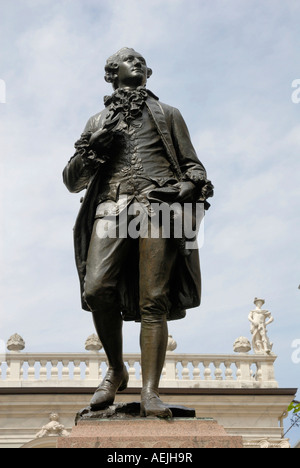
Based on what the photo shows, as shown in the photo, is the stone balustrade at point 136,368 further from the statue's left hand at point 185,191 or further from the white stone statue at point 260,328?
the statue's left hand at point 185,191

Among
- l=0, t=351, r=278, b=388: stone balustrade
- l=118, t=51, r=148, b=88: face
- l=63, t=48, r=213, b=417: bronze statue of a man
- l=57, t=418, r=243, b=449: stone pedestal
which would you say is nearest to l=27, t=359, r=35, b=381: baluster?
l=0, t=351, r=278, b=388: stone balustrade

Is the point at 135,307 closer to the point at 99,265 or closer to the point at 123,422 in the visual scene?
the point at 99,265

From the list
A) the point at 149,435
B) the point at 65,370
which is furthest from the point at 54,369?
the point at 149,435

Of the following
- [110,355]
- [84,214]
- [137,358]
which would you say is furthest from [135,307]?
[137,358]

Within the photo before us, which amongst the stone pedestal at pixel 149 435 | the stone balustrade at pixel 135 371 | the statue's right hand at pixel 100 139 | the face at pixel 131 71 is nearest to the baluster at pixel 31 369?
the stone balustrade at pixel 135 371

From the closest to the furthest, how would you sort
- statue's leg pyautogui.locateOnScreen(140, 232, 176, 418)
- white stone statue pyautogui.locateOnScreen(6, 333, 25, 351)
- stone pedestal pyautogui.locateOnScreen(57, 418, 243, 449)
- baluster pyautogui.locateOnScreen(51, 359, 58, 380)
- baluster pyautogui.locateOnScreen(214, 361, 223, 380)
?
stone pedestal pyautogui.locateOnScreen(57, 418, 243, 449), statue's leg pyautogui.locateOnScreen(140, 232, 176, 418), baluster pyautogui.locateOnScreen(51, 359, 58, 380), white stone statue pyautogui.locateOnScreen(6, 333, 25, 351), baluster pyautogui.locateOnScreen(214, 361, 223, 380)

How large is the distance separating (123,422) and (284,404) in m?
19.2

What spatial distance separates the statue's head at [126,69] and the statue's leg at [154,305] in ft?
5.15

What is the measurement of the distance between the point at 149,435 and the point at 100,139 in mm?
2413

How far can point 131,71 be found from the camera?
697 cm

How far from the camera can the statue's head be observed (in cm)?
698

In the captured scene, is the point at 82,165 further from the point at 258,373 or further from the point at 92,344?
the point at 258,373

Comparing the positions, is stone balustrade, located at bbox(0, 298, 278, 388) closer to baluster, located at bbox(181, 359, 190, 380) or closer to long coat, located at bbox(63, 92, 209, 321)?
baluster, located at bbox(181, 359, 190, 380)

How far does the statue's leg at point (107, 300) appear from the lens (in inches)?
244
